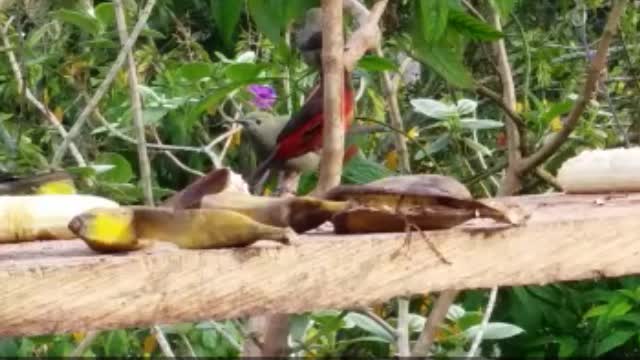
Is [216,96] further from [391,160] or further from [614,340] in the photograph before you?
[614,340]

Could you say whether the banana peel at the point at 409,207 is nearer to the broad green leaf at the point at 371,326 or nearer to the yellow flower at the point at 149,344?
the broad green leaf at the point at 371,326

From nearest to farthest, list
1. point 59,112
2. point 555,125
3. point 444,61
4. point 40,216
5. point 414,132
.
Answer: point 40,216 < point 444,61 < point 555,125 < point 414,132 < point 59,112

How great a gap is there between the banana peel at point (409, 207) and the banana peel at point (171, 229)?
0.24 ft

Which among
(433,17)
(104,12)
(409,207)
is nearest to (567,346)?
(104,12)

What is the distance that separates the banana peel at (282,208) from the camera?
85 cm

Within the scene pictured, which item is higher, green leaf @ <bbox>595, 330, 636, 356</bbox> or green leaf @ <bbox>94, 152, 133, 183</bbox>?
green leaf @ <bbox>94, 152, 133, 183</bbox>

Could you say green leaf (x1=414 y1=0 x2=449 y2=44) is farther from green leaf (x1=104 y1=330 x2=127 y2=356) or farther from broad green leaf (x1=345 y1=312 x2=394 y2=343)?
green leaf (x1=104 y1=330 x2=127 y2=356)

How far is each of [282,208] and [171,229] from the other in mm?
82

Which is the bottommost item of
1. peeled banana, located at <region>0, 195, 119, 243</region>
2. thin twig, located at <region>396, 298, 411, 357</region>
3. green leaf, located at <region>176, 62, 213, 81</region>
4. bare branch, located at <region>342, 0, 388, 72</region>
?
thin twig, located at <region>396, 298, 411, 357</region>

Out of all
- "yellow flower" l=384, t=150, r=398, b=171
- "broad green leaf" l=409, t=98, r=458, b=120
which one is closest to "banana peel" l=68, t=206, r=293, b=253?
"broad green leaf" l=409, t=98, r=458, b=120

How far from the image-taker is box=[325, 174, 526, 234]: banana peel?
862 millimetres

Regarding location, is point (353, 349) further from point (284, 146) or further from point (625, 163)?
point (625, 163)

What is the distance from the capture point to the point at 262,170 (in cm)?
217

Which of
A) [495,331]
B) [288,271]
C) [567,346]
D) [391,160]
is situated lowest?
[567,346]
